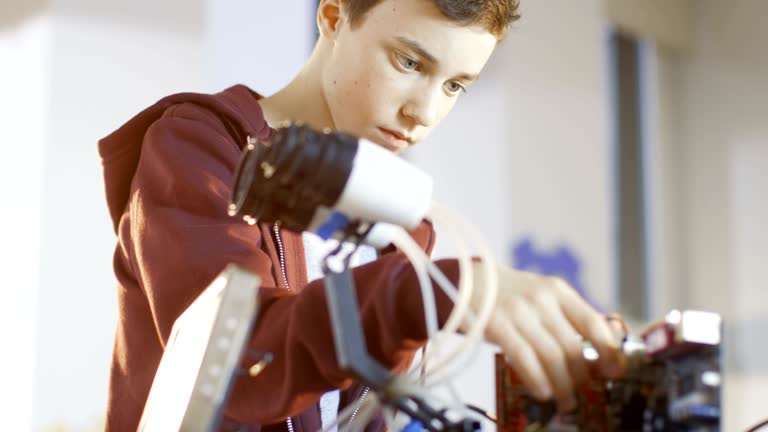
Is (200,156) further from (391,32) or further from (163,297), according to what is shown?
(391,32)

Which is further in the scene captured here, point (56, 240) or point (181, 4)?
point (181, 4)

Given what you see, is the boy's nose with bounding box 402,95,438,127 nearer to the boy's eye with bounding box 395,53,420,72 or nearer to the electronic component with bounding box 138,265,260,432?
the boy's eye with bounding box 395,53,420,72

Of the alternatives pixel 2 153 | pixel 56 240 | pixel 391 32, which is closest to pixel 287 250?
pixel 391 32

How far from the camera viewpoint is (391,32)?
948 millimetres

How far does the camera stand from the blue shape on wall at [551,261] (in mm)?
3332

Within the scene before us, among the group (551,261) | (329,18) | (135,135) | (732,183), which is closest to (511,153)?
(551,261)

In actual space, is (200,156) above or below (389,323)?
above

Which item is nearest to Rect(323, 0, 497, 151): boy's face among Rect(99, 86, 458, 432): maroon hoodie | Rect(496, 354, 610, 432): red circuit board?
Rect(99, 86, 458, 432): maroon hoodie

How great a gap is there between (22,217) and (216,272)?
1.58 m

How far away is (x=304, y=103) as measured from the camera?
43.0 inches

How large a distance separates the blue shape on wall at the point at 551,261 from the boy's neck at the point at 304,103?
7.33 feet

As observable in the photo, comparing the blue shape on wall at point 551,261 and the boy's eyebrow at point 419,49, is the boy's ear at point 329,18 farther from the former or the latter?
the blue shape on wall at point 551,261

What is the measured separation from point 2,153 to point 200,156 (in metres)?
1.55

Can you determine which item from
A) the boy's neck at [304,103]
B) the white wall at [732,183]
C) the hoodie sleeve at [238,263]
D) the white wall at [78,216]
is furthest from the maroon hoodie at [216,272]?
the white wall at [732,183]
